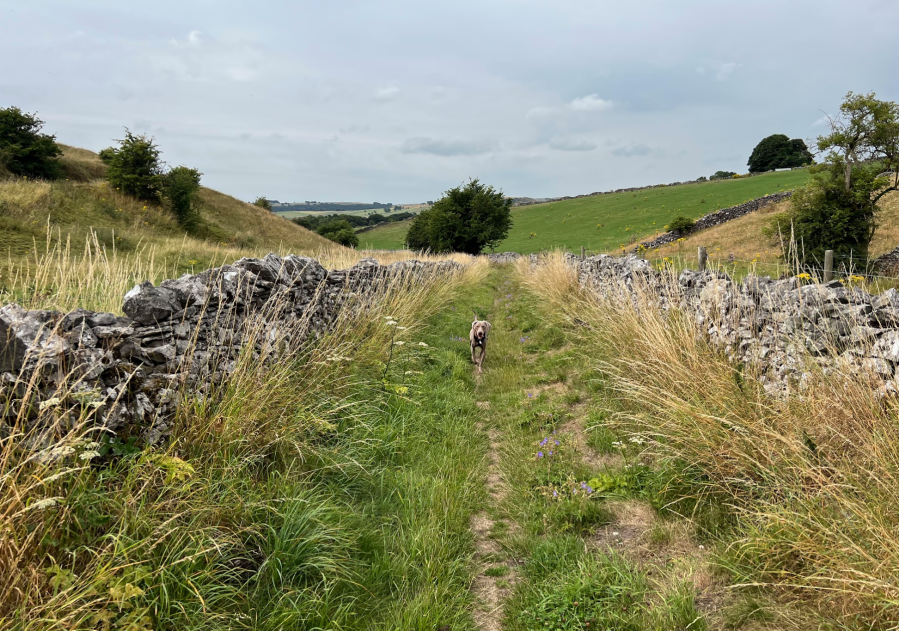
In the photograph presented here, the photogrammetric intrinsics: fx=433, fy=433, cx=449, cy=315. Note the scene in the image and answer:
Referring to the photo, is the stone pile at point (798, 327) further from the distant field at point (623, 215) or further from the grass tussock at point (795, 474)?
the distant field at point (623, 215)

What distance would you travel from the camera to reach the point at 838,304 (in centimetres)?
358

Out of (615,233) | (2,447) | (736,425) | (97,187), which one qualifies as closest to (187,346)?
(2,447)

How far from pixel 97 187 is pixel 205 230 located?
17.5 ft

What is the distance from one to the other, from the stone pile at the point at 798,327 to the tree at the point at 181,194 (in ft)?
90.0

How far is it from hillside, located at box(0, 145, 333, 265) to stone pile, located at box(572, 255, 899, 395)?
5.48 meters

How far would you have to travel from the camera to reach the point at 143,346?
2967mm

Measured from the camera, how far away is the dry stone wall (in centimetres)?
225

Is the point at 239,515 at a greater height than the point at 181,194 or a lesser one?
lesser

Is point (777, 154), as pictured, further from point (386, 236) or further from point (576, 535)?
point (576, 535)

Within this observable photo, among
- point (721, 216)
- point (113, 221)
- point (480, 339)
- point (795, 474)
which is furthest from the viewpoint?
point (721, 216)

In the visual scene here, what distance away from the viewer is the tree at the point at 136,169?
2334 cm

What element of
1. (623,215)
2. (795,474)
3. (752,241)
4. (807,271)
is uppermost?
(623,215)

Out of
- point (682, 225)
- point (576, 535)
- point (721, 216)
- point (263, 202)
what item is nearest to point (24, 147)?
point (263, 202)

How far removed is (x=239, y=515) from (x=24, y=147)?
102 feet
